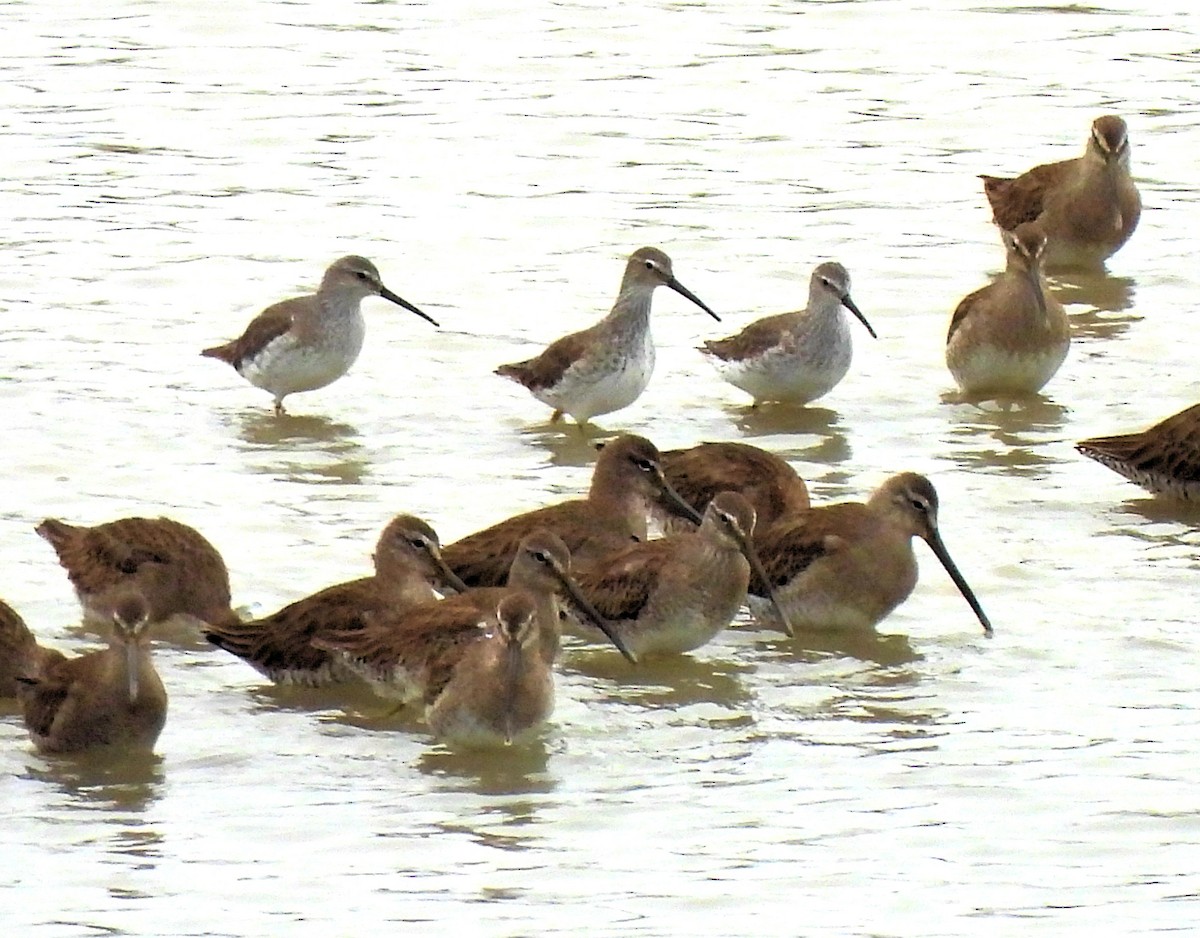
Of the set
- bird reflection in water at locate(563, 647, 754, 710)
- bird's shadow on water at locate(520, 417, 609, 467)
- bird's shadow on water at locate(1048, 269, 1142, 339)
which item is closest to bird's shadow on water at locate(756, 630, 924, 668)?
bird reflection in water at locate(563, 647, 754, 710)

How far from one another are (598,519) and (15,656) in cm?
234

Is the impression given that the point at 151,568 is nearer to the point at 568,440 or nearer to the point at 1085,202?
the point at 568,440

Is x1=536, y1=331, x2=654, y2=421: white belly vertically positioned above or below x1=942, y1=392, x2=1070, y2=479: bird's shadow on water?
above

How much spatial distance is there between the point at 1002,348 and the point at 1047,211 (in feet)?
9.71

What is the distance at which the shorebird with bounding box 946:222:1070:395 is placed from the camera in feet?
43.2

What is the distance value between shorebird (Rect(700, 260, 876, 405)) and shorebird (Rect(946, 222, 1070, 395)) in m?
0.57

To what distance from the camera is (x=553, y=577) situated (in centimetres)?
970

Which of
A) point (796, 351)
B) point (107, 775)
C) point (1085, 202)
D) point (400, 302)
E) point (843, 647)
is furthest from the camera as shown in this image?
point (1085, 202)

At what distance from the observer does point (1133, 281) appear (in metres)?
15.5

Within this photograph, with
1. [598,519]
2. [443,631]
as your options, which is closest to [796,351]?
[598,519]

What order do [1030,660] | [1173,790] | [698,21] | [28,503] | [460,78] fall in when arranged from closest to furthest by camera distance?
[1173,790]
[1030,660]
[28,503]
[460,78]
[698,21]

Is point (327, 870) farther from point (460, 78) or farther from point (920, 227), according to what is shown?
point (460, 78)

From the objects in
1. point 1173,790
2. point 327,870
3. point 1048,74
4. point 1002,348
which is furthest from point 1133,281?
point 327,870

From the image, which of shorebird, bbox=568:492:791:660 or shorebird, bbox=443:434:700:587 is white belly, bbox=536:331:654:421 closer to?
shorebird, bbox=443:434:700:587
